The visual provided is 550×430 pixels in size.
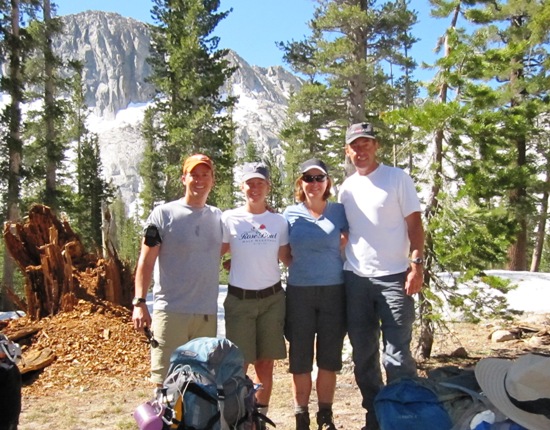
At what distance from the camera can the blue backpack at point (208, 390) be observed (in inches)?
106

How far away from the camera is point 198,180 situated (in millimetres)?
3625

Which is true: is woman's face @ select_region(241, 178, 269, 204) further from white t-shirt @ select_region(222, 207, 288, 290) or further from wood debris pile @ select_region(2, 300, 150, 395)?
wood debris pile @ select_region(2, 300, 150, 395)

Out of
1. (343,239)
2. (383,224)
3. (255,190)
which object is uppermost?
(255,190)

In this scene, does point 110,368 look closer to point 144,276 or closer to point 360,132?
point 144,276

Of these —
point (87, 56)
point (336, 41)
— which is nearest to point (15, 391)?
point (336, 41)

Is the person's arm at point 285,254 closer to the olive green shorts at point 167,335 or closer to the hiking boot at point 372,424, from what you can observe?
the olive green shorts at point 167,335

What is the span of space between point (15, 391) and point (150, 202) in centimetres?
3929

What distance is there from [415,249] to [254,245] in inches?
45.3

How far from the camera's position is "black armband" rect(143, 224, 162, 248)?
3480 mm

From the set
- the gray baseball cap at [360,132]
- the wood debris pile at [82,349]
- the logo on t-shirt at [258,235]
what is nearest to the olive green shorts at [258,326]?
the logo on t-shirt at [258,235]

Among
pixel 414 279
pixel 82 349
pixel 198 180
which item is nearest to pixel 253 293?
pixel 198 180

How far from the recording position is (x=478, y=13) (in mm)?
14891

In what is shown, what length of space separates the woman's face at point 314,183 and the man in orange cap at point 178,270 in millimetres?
738

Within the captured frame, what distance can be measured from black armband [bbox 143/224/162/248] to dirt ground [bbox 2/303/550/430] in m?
1.94
